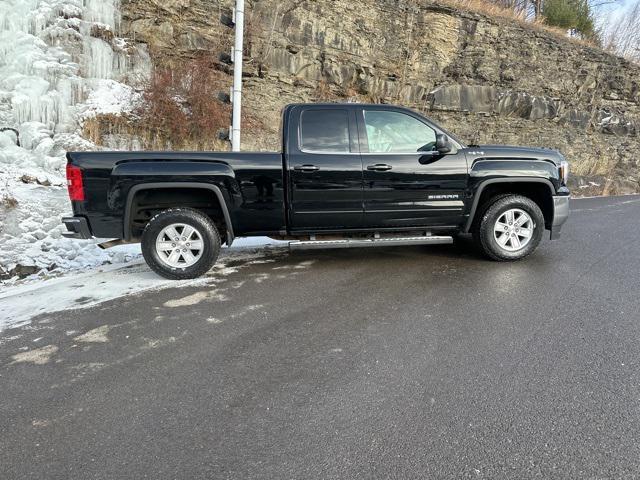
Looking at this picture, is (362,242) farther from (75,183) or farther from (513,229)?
(75,183)

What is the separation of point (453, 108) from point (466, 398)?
59.5ft

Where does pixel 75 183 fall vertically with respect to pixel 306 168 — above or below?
below

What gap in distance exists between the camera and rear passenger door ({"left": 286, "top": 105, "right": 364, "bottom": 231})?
4.86 m

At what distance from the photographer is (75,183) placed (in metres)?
4.42

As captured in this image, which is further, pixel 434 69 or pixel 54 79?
pixel 434 69

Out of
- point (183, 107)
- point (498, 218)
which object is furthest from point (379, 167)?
point (183, 107)

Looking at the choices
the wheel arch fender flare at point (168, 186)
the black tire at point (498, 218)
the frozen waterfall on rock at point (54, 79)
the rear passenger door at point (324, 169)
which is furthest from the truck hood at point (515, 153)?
the frozen waterfall on rock at point (54, 79)

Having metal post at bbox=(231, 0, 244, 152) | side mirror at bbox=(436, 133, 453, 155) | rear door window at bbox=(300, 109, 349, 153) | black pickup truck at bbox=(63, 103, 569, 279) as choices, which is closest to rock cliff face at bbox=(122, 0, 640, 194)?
metal post at bbox=(231, 0, 244, 152)

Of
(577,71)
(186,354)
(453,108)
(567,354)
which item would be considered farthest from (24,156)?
(577,71)

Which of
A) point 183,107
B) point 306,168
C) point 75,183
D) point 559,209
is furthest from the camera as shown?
point 183,107

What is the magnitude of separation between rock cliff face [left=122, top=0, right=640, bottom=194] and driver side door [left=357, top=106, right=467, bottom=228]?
1039 centimetres

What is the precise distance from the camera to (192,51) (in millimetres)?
13969

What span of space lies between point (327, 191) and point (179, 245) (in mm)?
1852

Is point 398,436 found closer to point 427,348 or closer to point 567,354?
point 427,348
